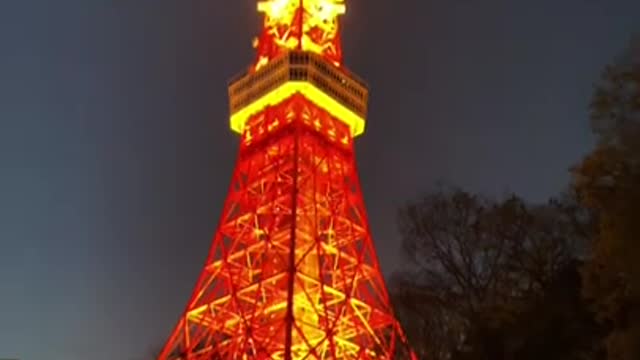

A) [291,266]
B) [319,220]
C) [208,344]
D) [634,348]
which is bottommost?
[634,348]

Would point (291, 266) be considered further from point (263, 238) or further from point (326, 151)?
point (326, 151)

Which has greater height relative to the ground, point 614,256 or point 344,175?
point 344,175

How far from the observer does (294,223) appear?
71.2 feet

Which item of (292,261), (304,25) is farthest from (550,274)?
(304,25)

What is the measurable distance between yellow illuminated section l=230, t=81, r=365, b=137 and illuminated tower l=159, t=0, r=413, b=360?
3 cm

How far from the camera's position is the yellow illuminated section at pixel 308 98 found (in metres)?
24.3

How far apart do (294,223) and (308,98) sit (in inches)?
177

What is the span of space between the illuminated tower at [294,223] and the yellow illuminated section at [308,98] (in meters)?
0.03

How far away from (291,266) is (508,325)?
965 cm

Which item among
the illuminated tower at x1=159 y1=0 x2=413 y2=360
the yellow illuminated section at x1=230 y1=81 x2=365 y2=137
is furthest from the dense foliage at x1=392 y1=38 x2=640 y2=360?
the yellow illuminated section at x1=230 y1=81 x2=365 y2=137

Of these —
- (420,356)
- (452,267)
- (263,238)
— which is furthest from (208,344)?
(452,267)

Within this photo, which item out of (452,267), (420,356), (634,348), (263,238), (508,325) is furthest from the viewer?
(263,238)

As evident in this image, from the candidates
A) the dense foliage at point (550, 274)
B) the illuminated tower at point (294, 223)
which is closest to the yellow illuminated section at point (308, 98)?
the illuminated tower at point (294, 223)

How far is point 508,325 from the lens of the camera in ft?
38.3
